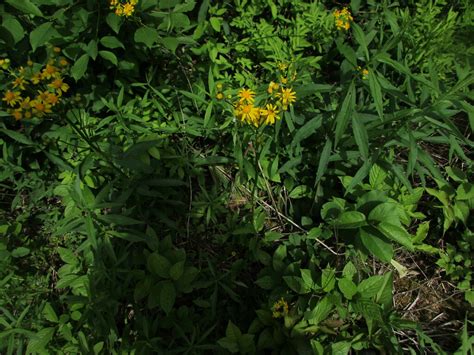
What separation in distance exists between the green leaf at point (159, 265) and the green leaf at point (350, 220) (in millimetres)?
890

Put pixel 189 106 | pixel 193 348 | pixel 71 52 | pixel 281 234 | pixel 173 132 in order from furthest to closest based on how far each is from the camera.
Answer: pixel 189 106 → pixel 173 132 → pixel 281 234 → pixel 71 52 → pixel 193 348

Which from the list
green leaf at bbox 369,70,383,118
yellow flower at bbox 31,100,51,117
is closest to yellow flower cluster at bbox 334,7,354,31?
green leaf at bbox 369,70,383,118

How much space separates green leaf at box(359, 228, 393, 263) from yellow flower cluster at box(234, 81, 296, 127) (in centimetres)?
70

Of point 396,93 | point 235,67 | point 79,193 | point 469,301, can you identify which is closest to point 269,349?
point 469,301

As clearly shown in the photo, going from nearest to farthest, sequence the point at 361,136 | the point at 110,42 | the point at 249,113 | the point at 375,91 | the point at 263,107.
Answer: the point at 375,91
the point at 361,136
the point at 249,113
the point at 263,107
the point at 110,42

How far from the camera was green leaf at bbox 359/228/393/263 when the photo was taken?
167 centimetres

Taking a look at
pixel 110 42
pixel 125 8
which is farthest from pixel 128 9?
pixel 110 42

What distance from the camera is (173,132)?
218 centimetres

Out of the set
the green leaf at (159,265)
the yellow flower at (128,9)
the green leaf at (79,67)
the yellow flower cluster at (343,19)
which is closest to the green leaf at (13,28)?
the green leaf at (79,67)

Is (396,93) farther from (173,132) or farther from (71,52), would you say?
(71,52)

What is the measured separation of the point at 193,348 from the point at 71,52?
5.37ft

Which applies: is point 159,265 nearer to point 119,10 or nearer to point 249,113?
point 249,113

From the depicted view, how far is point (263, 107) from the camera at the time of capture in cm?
179

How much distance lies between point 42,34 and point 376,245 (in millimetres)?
1851
